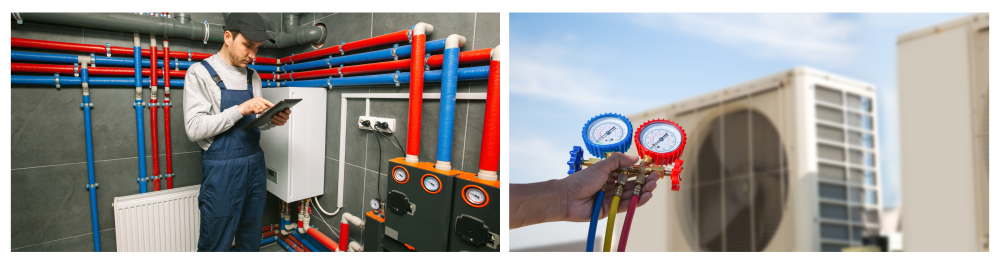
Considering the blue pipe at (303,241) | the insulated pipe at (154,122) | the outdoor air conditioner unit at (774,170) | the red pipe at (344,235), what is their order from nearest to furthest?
the outdoor air conditioner unit at (774,170), the insulated pipe at (154,122), the red pipe at (344,235), the blue pipe at (303,241)

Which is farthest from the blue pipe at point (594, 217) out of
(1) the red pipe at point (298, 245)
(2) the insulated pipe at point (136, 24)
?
(2) the insulated pipe at point (136, 24)

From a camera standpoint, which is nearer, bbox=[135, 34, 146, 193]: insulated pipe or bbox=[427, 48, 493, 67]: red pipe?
bbox=[427, 48, 493, 67]: red pipe

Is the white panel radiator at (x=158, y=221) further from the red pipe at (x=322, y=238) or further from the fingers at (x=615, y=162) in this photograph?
the fingers at (x=615, y=162)

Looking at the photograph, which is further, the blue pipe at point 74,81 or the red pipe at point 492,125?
the blue pipe at point 74,81

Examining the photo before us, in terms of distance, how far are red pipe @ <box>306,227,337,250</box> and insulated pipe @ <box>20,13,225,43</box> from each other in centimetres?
100

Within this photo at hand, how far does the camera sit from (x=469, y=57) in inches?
46.3

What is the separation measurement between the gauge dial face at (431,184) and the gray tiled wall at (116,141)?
13cm

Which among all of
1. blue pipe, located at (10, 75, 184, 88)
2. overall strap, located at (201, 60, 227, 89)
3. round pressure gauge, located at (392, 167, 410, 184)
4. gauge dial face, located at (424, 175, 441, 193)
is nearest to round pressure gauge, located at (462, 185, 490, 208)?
gauge dial face, located at (424, 175, 441, 193)

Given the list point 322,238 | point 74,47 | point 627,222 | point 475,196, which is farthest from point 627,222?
point 74,47

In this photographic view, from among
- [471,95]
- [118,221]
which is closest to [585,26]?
[471,95]

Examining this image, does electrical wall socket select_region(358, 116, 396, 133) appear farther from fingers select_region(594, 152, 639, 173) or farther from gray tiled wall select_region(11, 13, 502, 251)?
fingers select_region(594, 152, 639, 173)

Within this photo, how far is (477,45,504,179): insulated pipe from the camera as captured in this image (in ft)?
3.55

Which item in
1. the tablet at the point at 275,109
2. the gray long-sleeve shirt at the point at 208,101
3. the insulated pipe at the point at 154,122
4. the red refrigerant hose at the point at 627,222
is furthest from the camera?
the insulated pipe at the point at 154,122

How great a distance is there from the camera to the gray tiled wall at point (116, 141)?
1319mm
